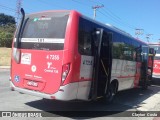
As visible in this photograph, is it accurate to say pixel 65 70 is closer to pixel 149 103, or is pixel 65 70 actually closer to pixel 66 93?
pixel 66 93

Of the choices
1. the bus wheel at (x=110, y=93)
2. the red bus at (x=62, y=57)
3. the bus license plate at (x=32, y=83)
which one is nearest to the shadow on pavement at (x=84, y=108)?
the bus wheel at (x=110, y=93)

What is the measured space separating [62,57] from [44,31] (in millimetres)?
1170

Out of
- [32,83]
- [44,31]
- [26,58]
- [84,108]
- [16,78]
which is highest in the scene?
[44,31]

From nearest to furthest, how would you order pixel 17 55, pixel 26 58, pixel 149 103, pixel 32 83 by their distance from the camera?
pixel 32 83
pixel 26 58
pixel 17 55
pixel 149 103

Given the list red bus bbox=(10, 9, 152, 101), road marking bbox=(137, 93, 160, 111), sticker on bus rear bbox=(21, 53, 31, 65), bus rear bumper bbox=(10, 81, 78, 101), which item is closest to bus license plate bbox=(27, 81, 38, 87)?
red bus bbox=(10, 9, 152, 101)

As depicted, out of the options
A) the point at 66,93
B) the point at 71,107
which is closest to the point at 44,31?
the point at 66,93

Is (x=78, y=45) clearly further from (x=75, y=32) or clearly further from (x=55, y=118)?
(x=55, y=118)

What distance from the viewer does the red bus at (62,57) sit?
25.2ft

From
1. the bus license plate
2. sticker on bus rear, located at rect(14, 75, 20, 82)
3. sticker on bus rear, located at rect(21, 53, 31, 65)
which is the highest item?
sticker on bus rear, located at rect(21, 53, 31, 65)

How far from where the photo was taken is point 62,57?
7.69 m

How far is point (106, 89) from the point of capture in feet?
32.7

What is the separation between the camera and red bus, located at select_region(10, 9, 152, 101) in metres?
7.69

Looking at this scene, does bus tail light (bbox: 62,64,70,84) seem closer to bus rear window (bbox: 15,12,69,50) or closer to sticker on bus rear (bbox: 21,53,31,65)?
bus rear window (bbox: 15,12,69,50)

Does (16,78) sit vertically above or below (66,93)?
above
